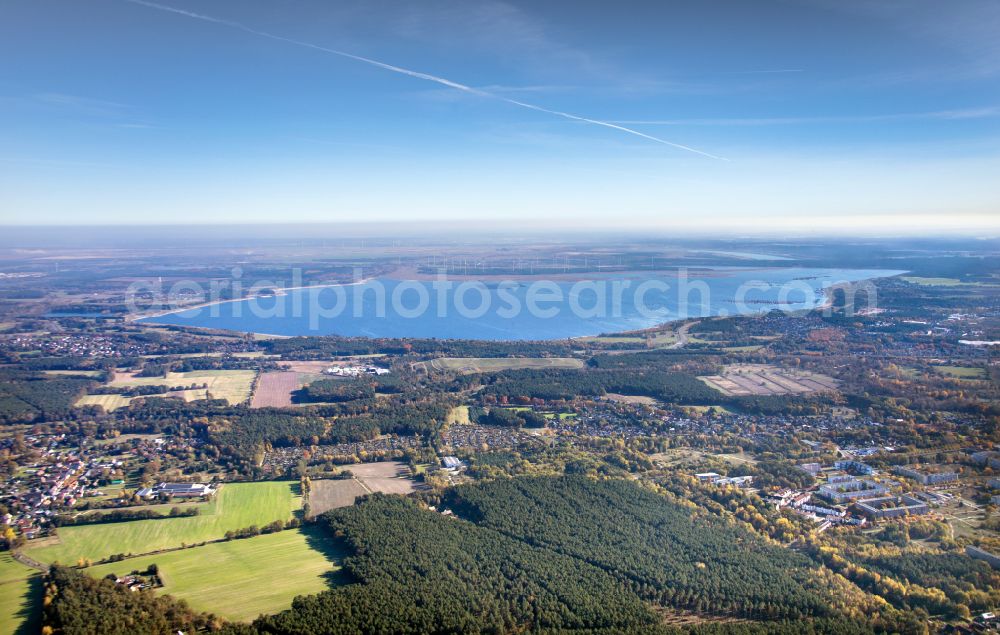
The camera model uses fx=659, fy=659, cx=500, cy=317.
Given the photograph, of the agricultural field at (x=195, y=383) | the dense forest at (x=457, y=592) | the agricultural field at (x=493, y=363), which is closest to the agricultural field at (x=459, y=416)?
the agricultural field at (x=493, y=363)

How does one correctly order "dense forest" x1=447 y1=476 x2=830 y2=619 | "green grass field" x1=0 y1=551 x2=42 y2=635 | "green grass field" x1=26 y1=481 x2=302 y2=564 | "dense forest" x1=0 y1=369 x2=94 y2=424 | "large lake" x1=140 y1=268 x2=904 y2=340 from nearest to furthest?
"green grass field" x1=0 y1=551 x2=42 y2=635, "dense forest" x1=447 y1=476 x2=830 y2=619, "green grass field" x1=26 y1=481 x2=302 y2=564, "dense forest" x1=0 y1=369 x2=94 y2=424, "large lake" x1=140 y1=268 x2=904 y2=340

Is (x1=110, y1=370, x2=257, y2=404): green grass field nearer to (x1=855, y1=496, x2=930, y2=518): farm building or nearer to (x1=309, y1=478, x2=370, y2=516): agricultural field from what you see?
(x1=309, y1=478, x2=370, y2=516): agricultural field

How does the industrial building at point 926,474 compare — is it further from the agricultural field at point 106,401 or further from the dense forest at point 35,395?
the dense forest at point 35,395

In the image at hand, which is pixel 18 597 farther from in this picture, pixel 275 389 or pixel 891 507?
pixel 891 507

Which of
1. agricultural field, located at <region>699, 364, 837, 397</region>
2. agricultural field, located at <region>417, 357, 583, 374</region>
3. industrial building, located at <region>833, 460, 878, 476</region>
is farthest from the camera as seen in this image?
agricultural field, located at <region>417, 357, 583, 374</region>

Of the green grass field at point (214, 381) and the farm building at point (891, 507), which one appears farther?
the green grass field at point (214, 381)

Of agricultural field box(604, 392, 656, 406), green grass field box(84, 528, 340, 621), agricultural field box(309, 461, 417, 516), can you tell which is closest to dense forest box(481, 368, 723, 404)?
agricultural field box(604, 392, 656, 406)
